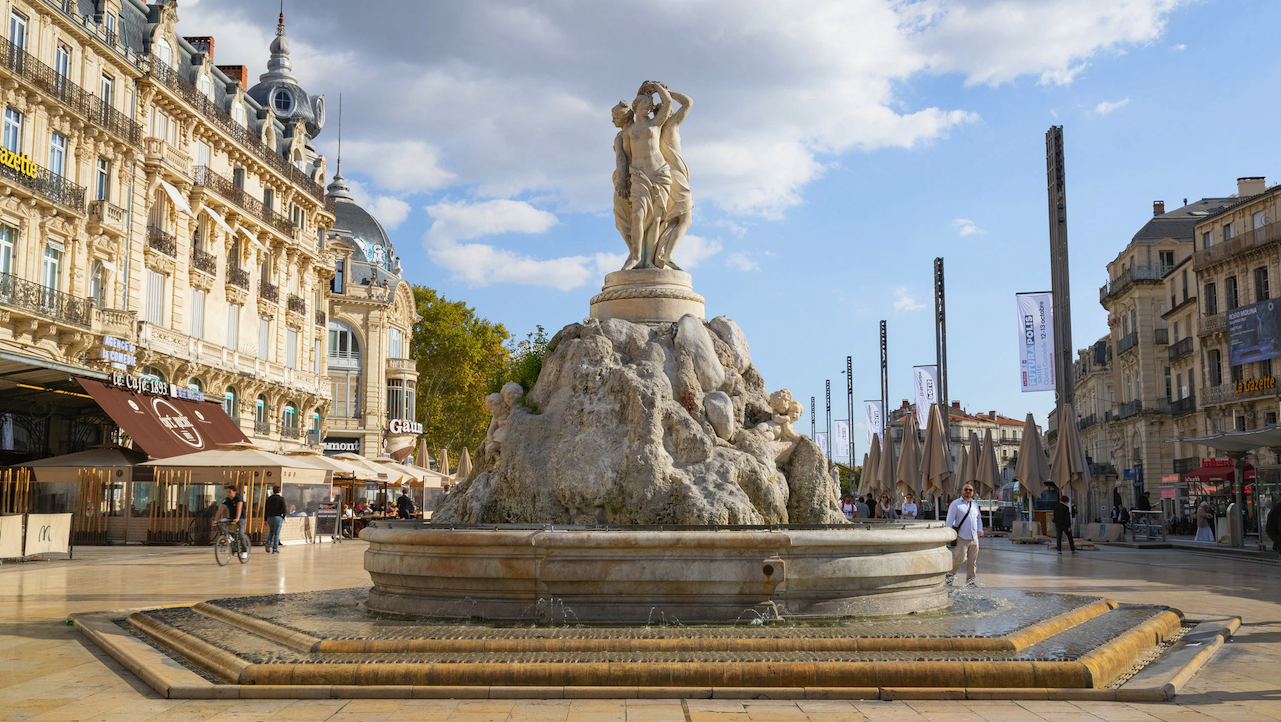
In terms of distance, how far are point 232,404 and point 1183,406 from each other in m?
39.0

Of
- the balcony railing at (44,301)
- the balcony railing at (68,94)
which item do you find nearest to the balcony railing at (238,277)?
the balcony railing at (68,94)

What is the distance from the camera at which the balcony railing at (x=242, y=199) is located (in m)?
33.2

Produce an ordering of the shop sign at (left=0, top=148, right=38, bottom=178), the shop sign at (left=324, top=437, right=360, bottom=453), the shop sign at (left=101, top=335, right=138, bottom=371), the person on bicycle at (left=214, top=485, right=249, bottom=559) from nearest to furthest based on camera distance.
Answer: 1. the person on bicycle at (left=214, top=485, right=249, bottom=559)
2. the shop sign at (left=0, top=148, right=38, bottom=178)
3. the shop sign at (left=101, top=335, right=138, bottom=371)
4. the shop sign at (left=324, top=437, right=360, bottom=453)

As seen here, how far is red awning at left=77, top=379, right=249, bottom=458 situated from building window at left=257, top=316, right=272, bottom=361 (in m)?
8.07

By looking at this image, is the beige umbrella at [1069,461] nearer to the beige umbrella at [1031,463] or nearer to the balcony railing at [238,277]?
the beige umbrella at [1031,463]

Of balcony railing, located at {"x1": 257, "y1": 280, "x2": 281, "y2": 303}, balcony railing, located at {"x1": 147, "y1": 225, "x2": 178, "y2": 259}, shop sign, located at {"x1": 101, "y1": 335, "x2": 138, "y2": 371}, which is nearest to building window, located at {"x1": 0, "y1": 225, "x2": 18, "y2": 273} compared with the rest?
shop sign, located at {"x1": 101, "y1": 335, "x2": 138, "y2": 371}

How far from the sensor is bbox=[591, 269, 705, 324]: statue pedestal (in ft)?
38.6

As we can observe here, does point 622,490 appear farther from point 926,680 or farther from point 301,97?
point 301,97

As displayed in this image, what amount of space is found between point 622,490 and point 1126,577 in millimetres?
10072

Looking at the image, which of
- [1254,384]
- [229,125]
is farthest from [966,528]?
[1254,384]

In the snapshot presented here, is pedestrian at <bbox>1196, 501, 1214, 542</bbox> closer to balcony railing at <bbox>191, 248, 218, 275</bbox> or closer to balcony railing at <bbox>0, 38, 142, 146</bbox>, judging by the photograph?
balcony railing at <bbox>191, 248, 218, 275</bbox>

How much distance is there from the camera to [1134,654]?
293 inches

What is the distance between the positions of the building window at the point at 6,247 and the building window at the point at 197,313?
8906 millimetres

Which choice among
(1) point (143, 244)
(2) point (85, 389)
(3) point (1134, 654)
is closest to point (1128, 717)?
(3) point (1134, 654)
